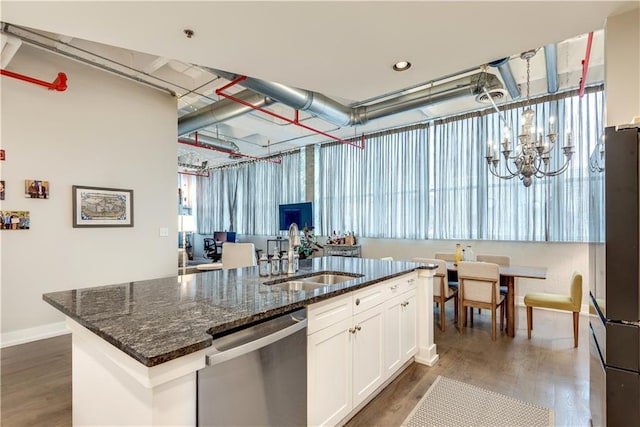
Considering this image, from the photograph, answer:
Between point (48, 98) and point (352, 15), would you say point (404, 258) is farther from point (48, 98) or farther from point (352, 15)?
point (48, 98)

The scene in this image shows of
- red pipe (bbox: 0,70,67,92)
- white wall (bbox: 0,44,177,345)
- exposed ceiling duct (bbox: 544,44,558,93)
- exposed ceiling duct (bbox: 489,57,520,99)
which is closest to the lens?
exposed ceiling duct (bbox: 544,44,558,93)

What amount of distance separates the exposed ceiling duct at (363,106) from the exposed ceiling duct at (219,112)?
1.65ft

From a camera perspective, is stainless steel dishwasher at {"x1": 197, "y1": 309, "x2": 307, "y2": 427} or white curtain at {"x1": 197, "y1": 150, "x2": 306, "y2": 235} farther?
white curtain at {"x1": 197, "y1": 150, "x2": 306, "y2": 235}

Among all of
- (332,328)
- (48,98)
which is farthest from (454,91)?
(48,98)

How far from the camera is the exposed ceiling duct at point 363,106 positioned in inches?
139

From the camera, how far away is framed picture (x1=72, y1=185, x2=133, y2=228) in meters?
3.82

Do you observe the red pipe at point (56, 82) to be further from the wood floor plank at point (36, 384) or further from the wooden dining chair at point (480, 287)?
the wooden dining chair at point (480, 287)

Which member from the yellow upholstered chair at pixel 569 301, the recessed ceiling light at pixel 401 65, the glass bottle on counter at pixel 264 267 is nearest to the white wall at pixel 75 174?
the glass bottle on counter at pixel 264 267

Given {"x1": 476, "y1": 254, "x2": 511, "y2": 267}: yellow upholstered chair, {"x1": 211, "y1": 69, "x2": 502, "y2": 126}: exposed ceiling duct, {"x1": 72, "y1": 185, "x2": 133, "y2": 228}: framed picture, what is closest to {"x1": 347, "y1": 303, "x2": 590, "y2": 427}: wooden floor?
{"x1": 476, "y1": 254, "x2": 511, "y2": 267}: yellow upholstered chair

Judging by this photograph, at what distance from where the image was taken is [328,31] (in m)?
2.11

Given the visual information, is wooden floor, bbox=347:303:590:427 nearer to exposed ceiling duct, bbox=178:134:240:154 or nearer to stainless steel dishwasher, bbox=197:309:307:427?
stainless steel dishwasher, bbox=197:309:307:427

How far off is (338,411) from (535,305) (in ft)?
9.24

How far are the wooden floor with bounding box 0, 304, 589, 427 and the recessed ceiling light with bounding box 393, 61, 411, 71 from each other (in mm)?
2663

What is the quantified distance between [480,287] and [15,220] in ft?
17.2
